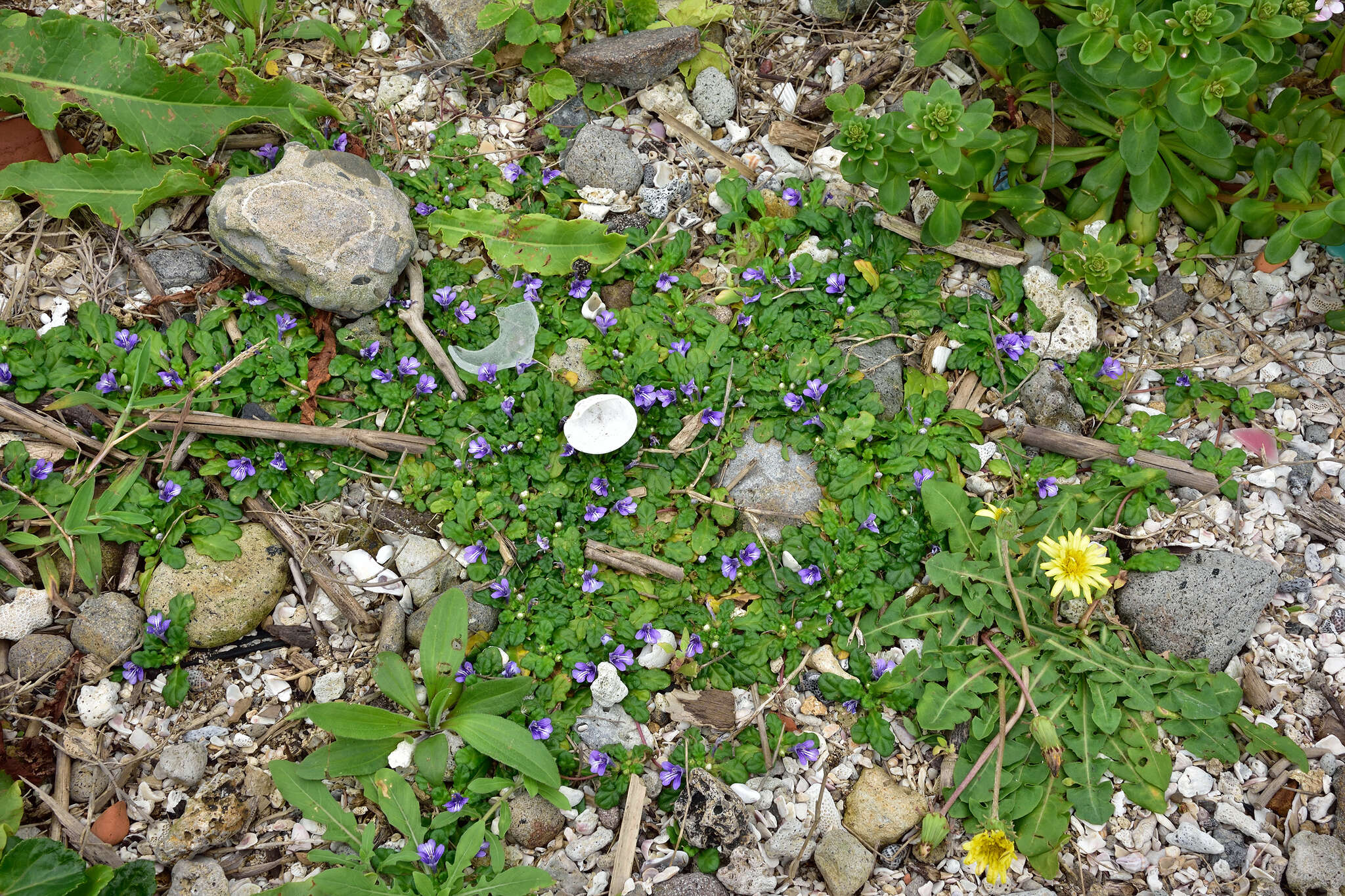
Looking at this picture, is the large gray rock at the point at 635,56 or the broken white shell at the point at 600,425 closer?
the broken white shell at the point at 600,425

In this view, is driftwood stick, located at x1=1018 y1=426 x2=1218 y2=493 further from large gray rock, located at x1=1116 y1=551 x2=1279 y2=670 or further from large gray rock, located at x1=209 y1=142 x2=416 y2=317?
large gray rock, located at x1=209 y1=142 x2=416 y2=317

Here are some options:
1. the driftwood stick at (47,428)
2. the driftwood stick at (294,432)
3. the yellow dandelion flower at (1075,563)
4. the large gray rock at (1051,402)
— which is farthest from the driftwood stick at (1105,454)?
the driftwood stick at (47,428)

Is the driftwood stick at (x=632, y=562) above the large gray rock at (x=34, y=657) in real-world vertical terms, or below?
above

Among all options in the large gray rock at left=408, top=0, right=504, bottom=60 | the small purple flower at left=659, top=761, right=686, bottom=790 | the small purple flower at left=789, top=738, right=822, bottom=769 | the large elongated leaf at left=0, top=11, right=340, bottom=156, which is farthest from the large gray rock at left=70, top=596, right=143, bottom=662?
the large gray rock at left=408, top=0, right=504, bottom=60

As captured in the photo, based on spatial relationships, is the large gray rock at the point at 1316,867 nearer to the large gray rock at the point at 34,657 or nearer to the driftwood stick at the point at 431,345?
the driftwood stick at the point at 431,345

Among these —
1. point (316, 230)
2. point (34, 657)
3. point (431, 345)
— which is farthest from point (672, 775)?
point (316, 230)

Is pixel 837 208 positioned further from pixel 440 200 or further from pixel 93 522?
pixel 93 522

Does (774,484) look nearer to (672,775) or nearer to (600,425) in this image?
(600,425)

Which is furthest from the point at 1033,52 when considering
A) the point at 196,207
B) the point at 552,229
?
the point at 196,207
